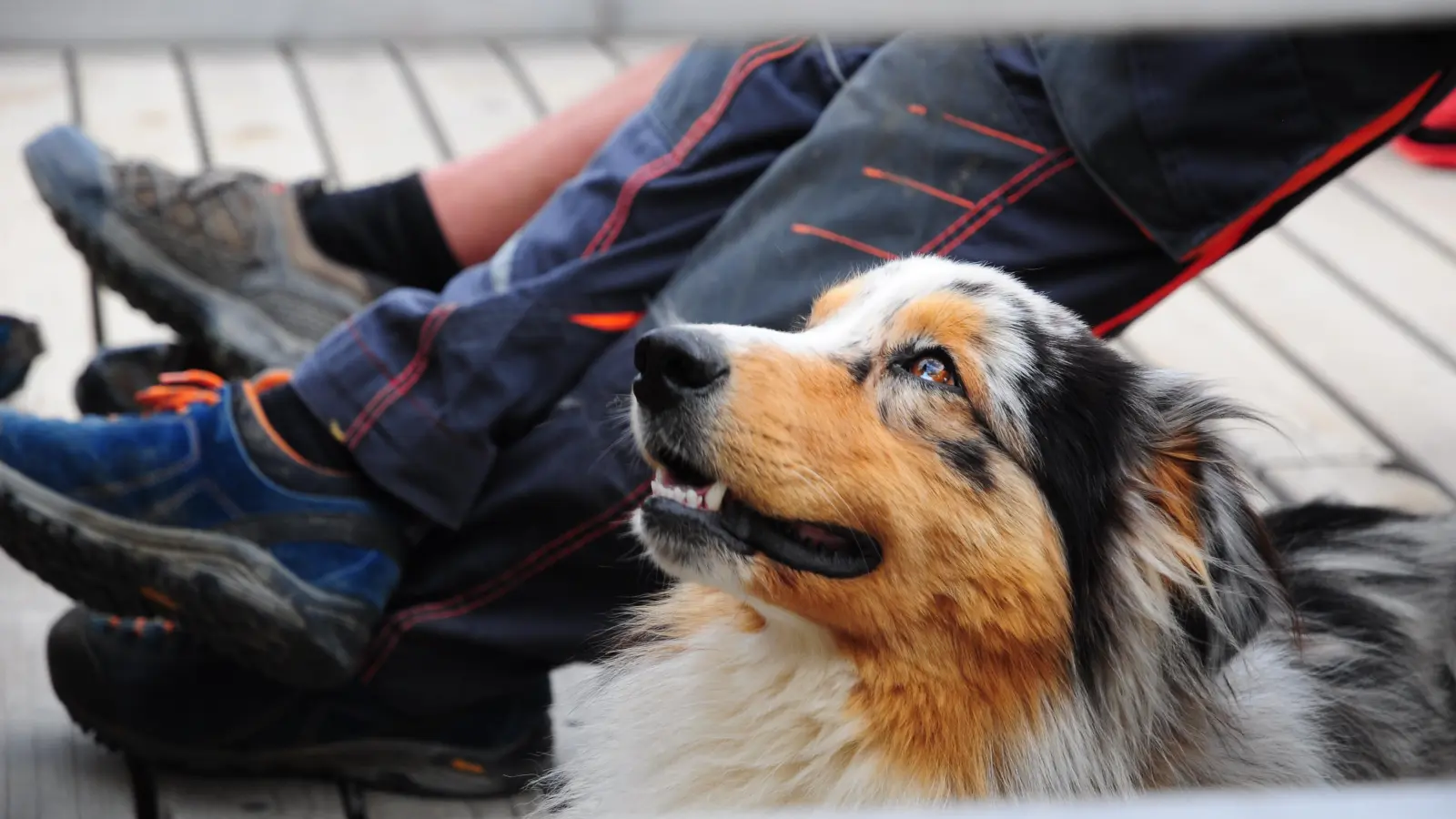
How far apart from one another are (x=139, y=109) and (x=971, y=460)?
3.29 m

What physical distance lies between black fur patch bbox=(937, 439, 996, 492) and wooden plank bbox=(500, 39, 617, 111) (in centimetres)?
285

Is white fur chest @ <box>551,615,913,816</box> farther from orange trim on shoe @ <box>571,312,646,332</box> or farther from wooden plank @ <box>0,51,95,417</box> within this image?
wooden plank @ <box>0,51,95,417</box>

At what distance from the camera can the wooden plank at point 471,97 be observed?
3947 mm

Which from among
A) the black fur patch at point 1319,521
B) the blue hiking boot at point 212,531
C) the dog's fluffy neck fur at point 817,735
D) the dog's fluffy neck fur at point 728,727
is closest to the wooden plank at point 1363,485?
the black fur patch at point 1319,521

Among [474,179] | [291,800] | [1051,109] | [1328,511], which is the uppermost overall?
[1051,109]

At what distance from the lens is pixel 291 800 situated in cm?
201

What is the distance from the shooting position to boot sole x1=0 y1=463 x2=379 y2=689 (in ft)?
5.98

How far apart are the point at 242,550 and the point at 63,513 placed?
23 centimetres

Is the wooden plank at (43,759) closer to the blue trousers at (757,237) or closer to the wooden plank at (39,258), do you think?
the blue trousers at (757,237)

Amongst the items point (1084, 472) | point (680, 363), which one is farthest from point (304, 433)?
point (1084, 472)

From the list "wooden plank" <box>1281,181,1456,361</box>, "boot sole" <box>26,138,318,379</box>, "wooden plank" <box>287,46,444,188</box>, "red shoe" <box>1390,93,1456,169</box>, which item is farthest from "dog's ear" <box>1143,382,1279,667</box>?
"wooden plank" <box>287,46,444,188</box>

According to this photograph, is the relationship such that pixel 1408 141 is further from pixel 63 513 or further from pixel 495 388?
pixel 63 513

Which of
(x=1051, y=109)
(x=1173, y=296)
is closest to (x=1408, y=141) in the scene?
(x=1173, y=296)

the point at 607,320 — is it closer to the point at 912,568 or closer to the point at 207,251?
the point at 912,568
